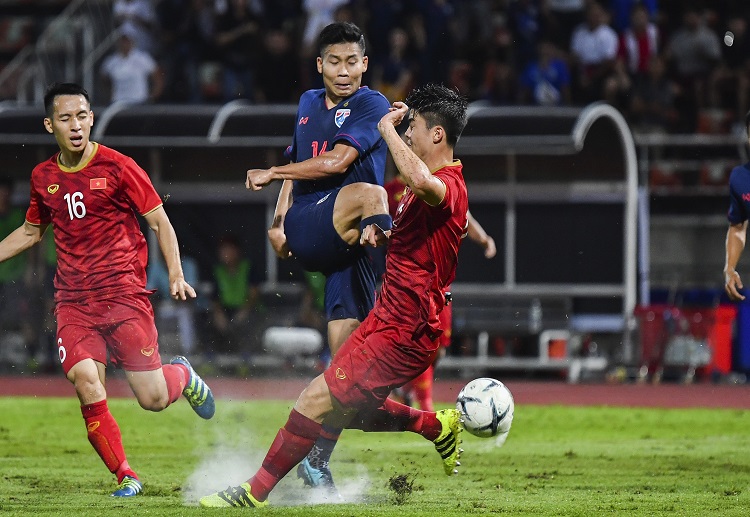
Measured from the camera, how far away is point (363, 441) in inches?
468

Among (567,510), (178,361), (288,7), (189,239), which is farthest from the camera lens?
(288,7)

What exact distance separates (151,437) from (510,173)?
8362 mm

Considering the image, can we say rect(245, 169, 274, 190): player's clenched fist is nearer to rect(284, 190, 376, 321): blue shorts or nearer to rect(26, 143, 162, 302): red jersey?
rect(284, 190, 376, 321): blue shorts

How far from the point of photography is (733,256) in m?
10.0

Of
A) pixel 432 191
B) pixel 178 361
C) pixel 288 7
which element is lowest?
pixel 178 361

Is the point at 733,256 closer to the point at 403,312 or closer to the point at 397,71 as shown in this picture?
the point at 403,312

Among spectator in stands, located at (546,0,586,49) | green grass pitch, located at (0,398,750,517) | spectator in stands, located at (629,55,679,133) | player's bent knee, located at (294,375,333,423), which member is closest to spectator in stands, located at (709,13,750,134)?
spectator in stands, located at (629,55,679,133)

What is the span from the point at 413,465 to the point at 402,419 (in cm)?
217

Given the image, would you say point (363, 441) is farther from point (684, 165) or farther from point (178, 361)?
point (684, 165)

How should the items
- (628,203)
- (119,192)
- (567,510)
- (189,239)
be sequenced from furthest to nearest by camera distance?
(189,239), (628,203), (119,192), (567,510)

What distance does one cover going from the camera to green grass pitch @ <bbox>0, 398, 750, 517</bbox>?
300 inches

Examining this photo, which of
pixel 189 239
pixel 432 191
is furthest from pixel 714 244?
pixel 432 191

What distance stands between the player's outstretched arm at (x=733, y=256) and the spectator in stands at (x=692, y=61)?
1034cm

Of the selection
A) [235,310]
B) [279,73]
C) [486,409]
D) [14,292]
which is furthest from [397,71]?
[486,409]
